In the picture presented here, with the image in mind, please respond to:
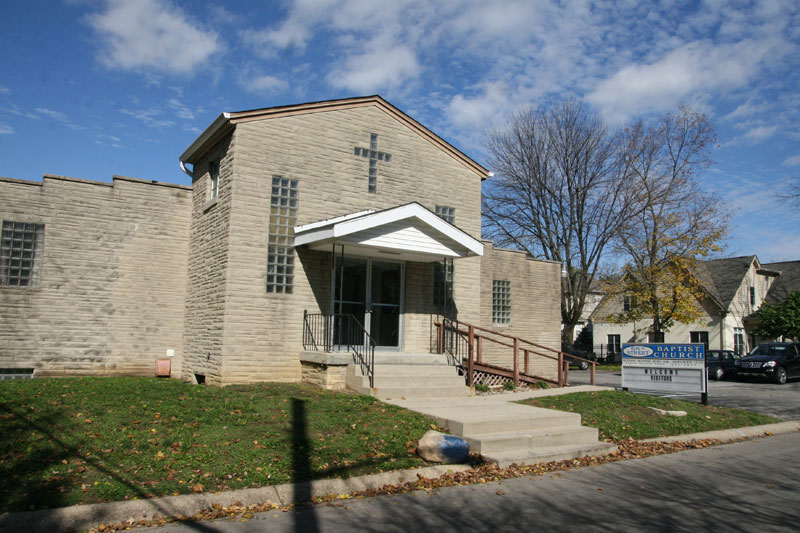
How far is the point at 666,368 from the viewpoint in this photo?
1418cm

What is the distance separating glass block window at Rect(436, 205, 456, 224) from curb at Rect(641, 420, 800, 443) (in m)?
7.90

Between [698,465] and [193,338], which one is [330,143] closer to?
[193,338]

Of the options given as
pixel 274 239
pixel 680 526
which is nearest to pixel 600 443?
pixel 680 526

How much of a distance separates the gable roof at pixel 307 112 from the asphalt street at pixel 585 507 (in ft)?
31.7

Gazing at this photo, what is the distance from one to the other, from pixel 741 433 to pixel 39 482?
11.8m

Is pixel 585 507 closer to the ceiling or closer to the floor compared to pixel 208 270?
closer to the floor

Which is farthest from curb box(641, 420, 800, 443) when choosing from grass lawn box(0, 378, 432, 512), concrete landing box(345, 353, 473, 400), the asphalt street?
grass lawn box(0, 378, 432, 512)

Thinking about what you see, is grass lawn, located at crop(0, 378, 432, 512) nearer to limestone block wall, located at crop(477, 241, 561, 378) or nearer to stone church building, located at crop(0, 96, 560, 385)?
stone church building, located at crop(0, 96, 560, 385)

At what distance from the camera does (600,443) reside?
9789 millimetres

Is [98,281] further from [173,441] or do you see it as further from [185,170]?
[173,441]

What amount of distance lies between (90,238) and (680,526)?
13208 mm

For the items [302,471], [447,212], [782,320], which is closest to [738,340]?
[782,320]

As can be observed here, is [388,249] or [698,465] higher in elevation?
[388,249]

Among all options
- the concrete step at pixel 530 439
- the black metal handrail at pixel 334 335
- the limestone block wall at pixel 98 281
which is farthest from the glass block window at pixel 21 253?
the concrete step at pixel 530 439
